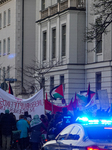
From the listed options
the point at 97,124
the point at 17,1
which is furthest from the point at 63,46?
the point at 97,124

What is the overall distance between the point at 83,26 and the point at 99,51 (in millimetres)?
3137

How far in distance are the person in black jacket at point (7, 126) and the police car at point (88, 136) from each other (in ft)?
23.2

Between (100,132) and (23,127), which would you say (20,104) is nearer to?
(23,127)

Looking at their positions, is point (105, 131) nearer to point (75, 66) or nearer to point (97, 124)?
point (97, 124)

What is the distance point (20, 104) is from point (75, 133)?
10633 mm

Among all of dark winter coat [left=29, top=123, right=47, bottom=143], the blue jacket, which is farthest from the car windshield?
the blue jacket

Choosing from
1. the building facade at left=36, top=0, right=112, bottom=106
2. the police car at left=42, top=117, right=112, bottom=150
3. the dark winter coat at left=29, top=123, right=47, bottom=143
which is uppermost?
the building facade at left=36, top=0, right=112, bottom=106

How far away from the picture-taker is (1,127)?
60.7 feet

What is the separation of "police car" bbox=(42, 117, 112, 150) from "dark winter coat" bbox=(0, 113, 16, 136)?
7.04 meters

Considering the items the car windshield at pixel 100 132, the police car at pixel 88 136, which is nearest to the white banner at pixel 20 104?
the police car at pixel 88 136

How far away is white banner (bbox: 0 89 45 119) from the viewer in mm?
20281

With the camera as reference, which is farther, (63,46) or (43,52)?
(43,52)

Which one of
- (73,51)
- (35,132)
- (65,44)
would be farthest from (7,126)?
(65,44)

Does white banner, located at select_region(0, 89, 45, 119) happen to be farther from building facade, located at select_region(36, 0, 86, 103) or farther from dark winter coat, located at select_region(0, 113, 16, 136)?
building facade, located at select_region(36, 0, 86, 103)
